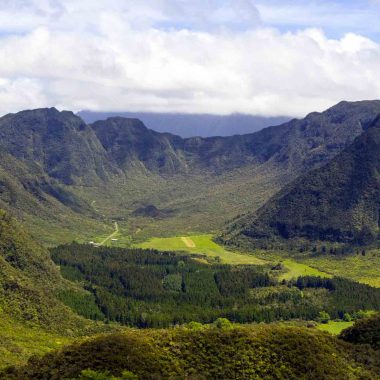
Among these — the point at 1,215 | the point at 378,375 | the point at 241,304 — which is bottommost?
the point at 241,304

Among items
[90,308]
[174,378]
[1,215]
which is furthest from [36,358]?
[1,215]

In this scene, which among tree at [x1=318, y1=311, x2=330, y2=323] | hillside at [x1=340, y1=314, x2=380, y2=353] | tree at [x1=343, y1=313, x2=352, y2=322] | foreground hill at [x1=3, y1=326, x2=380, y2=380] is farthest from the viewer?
tree at [x1=343, y1=313, x2=352, y2=322]

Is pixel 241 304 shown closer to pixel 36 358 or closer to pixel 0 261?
pixel 0 261

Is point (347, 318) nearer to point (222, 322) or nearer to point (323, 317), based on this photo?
point (323, 317)

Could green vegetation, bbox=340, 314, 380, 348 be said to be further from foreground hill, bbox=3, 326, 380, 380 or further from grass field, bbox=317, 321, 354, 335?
grass field, bbox=317, 321, 354, 335

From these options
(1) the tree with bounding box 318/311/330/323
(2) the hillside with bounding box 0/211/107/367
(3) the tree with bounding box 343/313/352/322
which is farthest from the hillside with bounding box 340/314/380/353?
(3) the tree with bounding box 343/313/352/322

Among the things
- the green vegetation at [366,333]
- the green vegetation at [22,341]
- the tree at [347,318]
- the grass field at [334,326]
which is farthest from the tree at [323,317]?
the green vegetation at [22,341]

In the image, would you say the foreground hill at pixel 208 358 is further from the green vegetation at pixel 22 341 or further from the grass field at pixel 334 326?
the grass field at pixel 334 326

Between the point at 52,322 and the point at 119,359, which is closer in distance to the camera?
the point at 119,359
